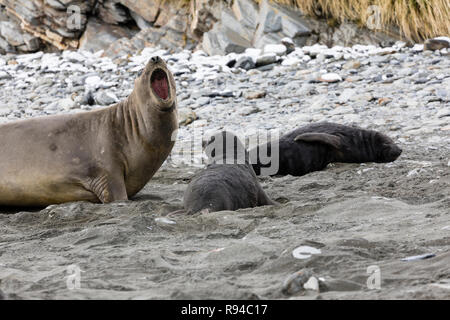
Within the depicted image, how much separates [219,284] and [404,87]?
24.4 ft

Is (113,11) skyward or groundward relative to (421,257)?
skyward

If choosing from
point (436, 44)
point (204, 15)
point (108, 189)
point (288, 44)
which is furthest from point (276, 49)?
point (108, 189)

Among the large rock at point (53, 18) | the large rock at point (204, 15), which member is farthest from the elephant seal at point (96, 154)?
the large rock at point (53, 18)

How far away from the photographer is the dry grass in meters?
12.1

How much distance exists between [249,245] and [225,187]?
1.73 metres

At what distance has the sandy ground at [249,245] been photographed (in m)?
2.75

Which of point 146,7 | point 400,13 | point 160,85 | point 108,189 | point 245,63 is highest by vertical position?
point 146,7

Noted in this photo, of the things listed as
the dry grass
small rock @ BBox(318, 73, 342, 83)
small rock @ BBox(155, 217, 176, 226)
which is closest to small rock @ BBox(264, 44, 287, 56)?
the dry grass

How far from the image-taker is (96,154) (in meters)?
6.32

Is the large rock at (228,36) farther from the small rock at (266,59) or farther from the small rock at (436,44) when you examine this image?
the small rock at (436,44)

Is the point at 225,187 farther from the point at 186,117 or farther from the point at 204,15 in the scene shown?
the point at 204,15

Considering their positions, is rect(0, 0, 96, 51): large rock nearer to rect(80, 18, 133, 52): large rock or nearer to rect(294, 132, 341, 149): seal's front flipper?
rect(80, 18, 133, 52): large rock

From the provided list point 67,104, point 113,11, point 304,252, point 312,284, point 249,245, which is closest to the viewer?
point 312,284
